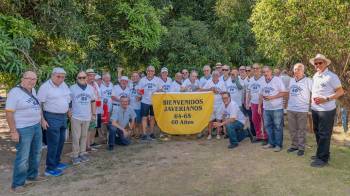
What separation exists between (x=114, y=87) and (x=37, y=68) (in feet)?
7.95

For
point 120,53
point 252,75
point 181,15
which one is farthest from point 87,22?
point 181,15

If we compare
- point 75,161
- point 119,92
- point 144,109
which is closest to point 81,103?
point 75,161

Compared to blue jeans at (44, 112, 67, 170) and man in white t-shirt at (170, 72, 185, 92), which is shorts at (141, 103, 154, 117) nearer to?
man in white t-shirt at (170, 72, 185, 92)

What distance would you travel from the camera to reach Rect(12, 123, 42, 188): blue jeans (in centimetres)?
638

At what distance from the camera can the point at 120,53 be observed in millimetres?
11922

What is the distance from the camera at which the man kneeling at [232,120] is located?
9367mm

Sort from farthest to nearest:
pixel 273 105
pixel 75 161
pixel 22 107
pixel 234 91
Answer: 1. pixel 234 91
2. pixel 273 105
3. pixel 75 161
4. pixel 22 107

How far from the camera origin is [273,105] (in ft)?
28.4

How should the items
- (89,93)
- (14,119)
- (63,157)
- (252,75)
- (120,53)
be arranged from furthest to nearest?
(120,53)
(252,75)
(63,157)
(89,93)
(14,119)

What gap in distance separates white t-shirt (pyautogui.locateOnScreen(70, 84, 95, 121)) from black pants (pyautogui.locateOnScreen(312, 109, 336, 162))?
14.7 feet

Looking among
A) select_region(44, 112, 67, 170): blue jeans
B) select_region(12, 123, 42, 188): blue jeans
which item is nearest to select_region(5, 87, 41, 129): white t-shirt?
select_region(12, 123, 42, 188): blue jeans

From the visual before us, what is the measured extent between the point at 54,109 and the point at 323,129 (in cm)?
502

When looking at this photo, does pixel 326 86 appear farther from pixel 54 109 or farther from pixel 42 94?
pixel 42 94

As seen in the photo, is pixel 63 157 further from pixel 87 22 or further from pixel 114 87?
pixel 87 22
